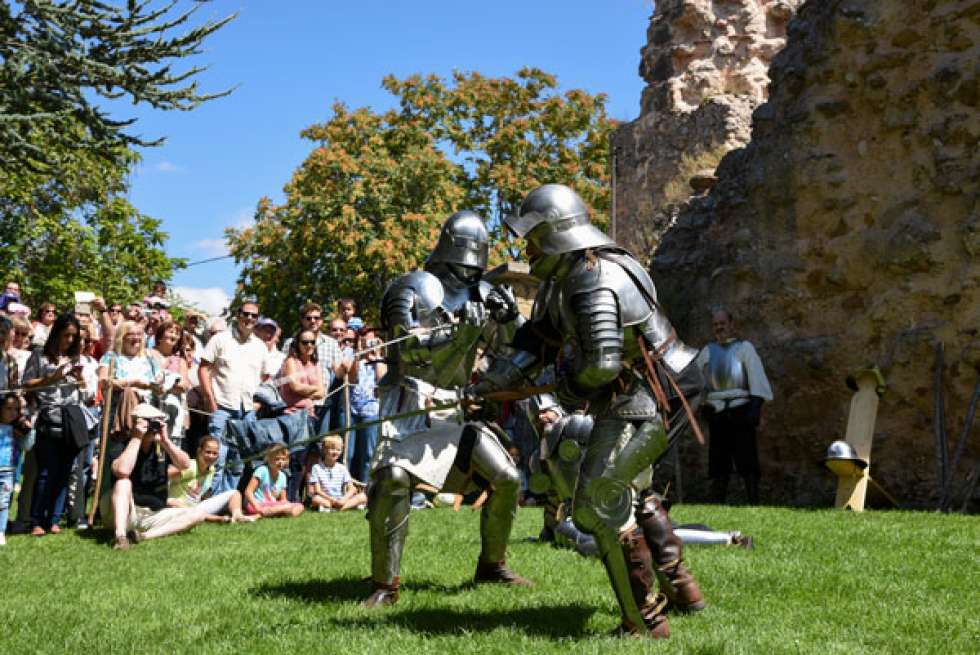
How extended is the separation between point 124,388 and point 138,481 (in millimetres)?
899

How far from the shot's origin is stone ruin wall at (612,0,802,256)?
75.8 feet

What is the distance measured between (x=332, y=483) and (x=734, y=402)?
13.5 feet

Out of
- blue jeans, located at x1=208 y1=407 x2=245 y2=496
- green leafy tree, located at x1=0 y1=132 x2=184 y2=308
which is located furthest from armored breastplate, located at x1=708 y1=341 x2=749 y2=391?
green leafy tree, located at x1=0 y1=132 x2=184 y2=308

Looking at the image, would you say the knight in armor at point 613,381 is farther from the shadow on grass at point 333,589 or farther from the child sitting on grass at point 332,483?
the child sitting on grass at point 332,483

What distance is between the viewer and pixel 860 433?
1049 cm

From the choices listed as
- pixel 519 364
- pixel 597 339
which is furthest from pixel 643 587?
pixel 519 364

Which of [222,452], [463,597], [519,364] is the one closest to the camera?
[519,364]

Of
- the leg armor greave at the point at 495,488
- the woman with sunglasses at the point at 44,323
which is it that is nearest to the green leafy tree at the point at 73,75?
the woman with sunglasses at the point at 44,323

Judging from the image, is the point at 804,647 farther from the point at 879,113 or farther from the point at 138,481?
the point at 879,113

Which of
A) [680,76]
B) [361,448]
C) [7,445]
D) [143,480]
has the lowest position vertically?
[143,480]

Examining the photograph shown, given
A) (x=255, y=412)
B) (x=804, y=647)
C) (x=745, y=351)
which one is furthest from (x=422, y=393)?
(x=745, y=351)

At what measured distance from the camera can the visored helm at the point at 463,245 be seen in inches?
256

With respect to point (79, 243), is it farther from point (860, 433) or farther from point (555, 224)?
point (555, 224)

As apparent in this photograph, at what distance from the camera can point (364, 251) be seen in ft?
96.7
